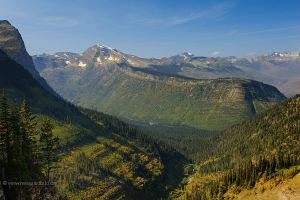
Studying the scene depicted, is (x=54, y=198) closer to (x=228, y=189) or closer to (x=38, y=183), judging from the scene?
(x=38, y=183)

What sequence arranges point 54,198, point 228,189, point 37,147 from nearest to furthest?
point 54,198 < point 37,147 < point 228,189

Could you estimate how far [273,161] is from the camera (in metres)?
173

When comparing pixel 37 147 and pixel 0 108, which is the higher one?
pixel 0 108

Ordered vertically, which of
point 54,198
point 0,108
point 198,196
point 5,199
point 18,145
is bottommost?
point 198,196

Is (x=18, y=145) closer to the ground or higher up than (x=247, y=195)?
higher up

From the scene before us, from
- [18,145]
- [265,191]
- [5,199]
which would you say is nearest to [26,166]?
[18,145]

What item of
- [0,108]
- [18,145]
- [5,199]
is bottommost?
[5,199]

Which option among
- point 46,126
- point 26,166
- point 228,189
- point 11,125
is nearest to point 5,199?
point 26,166

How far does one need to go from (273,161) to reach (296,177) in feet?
75.7

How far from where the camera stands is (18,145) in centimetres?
9581

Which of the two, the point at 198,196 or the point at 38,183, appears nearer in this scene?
the point at 38,183

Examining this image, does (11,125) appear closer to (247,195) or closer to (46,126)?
(46,126)

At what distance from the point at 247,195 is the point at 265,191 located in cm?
1022

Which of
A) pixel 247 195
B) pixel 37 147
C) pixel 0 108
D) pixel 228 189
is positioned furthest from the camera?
pixel 228 189
